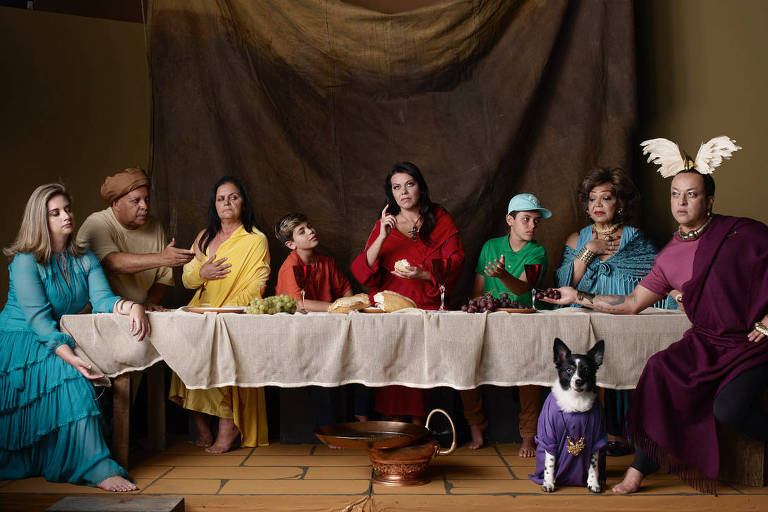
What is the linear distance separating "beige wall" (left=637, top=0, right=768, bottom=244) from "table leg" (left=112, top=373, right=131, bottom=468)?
144 inches

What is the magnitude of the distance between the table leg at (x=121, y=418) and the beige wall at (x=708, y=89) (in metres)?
3.66

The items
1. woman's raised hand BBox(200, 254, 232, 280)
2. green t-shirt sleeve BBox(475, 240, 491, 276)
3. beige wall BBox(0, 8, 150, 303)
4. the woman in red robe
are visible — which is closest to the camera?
woman's raised hand BBox(200, 254, 232, 280)

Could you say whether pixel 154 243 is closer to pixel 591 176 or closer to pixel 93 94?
pixel 93 94

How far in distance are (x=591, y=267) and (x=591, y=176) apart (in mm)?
573

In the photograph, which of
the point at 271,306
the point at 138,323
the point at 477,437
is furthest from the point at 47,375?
the point at 477,437

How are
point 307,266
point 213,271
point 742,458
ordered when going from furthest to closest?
1. point 307,266
2. point 213,271
3. point 742,458

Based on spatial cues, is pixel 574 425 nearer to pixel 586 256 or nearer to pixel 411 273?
pixel 411 273

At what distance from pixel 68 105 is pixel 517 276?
3554 millimetres

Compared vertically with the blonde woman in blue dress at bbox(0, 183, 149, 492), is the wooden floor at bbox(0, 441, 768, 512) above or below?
below

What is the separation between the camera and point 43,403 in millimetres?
3320

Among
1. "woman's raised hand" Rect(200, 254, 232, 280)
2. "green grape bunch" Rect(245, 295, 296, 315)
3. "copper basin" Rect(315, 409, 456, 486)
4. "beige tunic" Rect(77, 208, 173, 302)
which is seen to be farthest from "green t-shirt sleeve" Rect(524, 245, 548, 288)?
"beige tunic" Rect(77, 208, 173, 302)

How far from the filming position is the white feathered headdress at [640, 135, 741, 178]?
132 inches

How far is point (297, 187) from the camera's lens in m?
4.96

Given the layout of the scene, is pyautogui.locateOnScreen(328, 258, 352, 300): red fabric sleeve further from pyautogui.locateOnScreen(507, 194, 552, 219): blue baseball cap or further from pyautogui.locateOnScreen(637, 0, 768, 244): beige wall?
pyautogui.locateOnScreen(637, 0, 768, 244): beige wall
